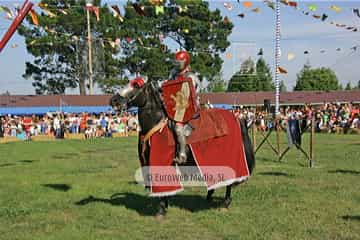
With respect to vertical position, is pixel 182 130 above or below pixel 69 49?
below

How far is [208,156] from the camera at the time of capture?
748 cm

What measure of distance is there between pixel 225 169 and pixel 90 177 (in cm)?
494

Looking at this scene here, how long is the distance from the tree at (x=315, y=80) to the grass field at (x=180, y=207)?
219 ft

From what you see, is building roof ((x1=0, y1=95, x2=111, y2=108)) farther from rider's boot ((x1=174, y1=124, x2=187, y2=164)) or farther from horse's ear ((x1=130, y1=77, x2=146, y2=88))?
rider's boot ((x1=174, y1=124, x2=187, y2=164))

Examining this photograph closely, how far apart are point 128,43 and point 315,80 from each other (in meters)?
46.1

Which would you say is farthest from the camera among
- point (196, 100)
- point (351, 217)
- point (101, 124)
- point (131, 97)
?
point (101, 124)

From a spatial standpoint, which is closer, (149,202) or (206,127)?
(206,127)

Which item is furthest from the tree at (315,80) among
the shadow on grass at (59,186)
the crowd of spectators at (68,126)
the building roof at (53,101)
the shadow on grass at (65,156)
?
the shadow on grass at (59,186)

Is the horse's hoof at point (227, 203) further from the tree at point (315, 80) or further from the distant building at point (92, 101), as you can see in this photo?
the tree at point (315, 80)

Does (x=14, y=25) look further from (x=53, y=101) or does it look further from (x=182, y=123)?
(x=53, y=101)

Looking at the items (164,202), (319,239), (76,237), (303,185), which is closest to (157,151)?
(164,202)

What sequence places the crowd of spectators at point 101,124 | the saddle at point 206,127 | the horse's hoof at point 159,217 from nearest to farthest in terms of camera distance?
the horse's hoof at point 159,217 < the saddle at point 206,127 < the crowd of spectators at point 101,124

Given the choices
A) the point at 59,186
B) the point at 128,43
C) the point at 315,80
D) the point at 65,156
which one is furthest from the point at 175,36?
the point at 315,80

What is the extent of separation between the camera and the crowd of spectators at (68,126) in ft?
102
